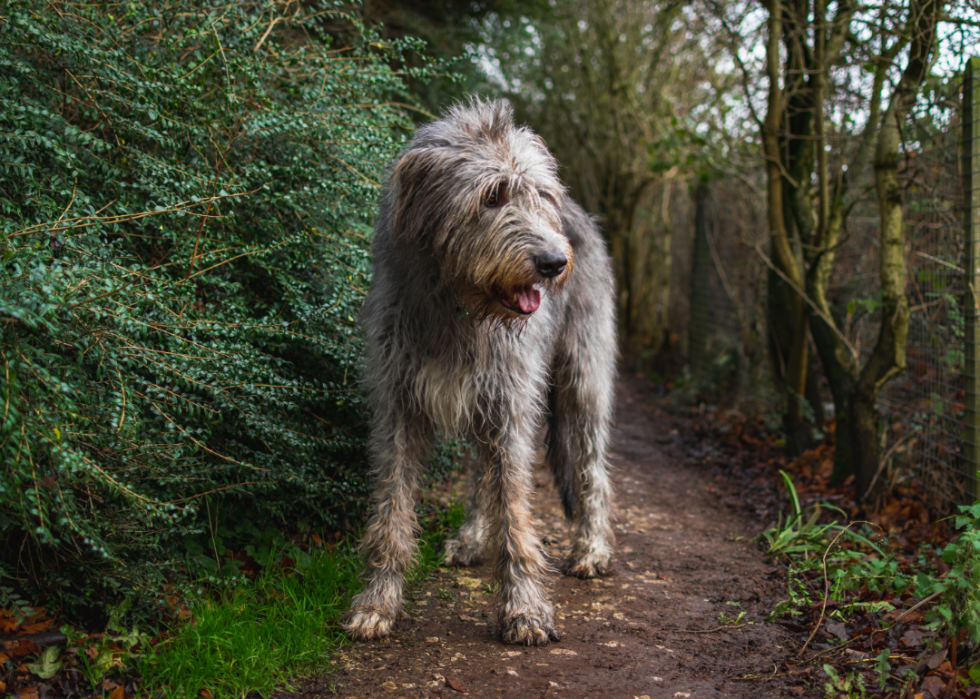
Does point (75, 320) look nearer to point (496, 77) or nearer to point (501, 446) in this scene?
point (501, 446)

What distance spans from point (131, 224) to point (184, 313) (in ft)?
2.26

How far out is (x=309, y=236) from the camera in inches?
153

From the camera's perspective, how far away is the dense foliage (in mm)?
2480

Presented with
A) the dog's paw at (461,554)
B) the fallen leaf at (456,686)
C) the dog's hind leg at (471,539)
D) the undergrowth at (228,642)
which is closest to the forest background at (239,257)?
the undergrowth at (228,642)

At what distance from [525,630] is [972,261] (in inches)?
129

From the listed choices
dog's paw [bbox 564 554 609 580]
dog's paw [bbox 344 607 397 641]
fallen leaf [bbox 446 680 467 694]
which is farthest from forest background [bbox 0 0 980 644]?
fallen leaf [bbox 446 680 467 694]

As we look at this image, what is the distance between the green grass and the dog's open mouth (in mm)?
1474

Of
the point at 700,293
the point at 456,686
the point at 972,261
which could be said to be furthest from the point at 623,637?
the point at 700,293

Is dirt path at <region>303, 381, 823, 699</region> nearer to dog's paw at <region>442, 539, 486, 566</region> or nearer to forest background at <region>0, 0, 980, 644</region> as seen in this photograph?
dog's paw at <region>442, 539, 486, 566</region>

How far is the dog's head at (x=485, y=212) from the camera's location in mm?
2859

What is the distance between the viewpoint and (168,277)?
3.11m

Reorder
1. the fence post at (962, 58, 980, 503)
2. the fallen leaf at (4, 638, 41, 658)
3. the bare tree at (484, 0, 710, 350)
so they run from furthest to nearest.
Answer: the bare tree at (484, 0, 710, 350) → the fence post at (962, 58, 980, 503) → the fallen leaf at (4, 638, 41, 658)

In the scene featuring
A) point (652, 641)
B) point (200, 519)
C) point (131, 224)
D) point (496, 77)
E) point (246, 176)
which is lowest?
point (652, 641)

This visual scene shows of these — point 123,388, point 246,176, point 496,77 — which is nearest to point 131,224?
point 246,176
